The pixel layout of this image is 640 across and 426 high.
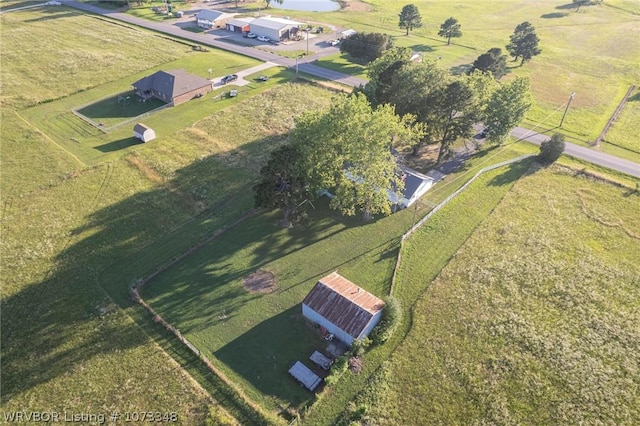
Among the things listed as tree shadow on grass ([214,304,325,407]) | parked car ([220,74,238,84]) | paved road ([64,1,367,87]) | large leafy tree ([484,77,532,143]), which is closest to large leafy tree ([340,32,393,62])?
paved road ([64,1,367,87])

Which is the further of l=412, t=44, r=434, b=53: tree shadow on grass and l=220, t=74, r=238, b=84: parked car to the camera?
l=412, t=44, r=434, b=53: tree shadow on grass

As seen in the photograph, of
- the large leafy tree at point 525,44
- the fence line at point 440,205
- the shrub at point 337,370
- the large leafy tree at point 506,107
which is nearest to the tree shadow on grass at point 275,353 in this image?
the shrub at point 337,370

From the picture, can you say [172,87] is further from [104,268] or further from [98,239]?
[104,268]

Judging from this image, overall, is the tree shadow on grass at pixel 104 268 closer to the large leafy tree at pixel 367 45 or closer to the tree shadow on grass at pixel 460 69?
the large leafy tree at pixel 367 45

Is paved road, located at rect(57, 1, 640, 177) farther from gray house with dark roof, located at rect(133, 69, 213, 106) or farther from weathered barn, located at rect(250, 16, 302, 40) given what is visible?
gray house with dark roof, located at rect(133, 69, 213, 106)

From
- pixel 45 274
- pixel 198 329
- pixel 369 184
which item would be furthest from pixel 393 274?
pixel 45 274

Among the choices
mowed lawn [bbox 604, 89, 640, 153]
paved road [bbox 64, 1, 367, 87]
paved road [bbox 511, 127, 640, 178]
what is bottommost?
paved road [bbox 511, 127, 640, 178]

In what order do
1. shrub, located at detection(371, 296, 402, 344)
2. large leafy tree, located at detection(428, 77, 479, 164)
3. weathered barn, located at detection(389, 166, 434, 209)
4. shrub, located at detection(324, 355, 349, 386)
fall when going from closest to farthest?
shrub, located at detection(324, 355, 349, 386)
shrub, located at detection(371, 296, 402, 344)
weathered barn, located at detection(389, 166, 434, 209)
large leafy tree, located at detection(428, 77, 479, 164)
